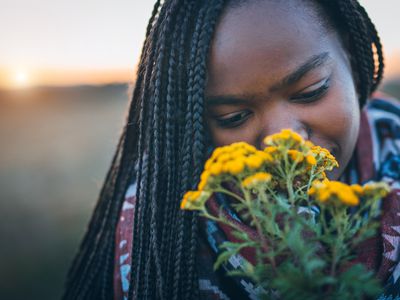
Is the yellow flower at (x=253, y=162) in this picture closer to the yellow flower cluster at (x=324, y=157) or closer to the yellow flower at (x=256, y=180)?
the yellow flower at (x=256, y=180)

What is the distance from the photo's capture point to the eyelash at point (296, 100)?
1.42 m

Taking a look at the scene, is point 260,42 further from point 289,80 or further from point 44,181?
point 44,181

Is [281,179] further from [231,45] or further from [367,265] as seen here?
[367,265]

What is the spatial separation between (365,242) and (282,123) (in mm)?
594

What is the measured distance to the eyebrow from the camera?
136 centimetres

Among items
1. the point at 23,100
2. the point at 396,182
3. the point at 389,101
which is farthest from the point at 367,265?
the point at 23,100

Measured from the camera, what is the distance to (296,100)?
142cm

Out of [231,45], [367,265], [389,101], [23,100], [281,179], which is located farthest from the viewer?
[23,100]

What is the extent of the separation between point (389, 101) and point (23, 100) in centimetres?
998

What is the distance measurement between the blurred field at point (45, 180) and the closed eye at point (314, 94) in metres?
1.16

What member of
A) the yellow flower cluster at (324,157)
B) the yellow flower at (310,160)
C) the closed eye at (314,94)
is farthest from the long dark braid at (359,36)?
the yellow flower at (310,160)

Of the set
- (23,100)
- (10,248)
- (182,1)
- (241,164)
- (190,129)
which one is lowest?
(10,248)

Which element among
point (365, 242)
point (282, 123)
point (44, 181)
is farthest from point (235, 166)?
point (44, 181)

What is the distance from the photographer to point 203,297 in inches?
62.4
